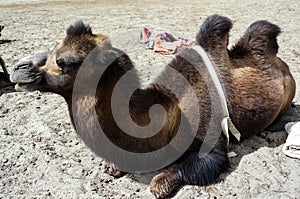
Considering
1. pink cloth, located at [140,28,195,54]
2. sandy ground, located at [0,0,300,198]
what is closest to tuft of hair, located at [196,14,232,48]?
sandy ground, located at [0,0,300,198]

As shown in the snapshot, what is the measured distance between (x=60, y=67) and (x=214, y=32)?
1.35 meters

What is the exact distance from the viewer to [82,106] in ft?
9.47

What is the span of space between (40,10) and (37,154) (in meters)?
7.45

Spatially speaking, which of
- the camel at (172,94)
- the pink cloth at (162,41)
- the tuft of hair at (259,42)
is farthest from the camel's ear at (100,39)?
the pink cloth at (162,41)

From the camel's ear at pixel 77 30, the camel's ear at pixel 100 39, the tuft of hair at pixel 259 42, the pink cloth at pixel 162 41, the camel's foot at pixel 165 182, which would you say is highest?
the camel's ear at pixel 77 30

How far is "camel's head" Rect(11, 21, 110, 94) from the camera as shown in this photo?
9.45ft

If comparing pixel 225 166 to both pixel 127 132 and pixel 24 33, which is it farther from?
pixel 24 33

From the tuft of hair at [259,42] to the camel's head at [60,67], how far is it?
1322 millimetres

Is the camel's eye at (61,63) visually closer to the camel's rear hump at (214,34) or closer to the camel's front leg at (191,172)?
the camel's front leg at (191,172)

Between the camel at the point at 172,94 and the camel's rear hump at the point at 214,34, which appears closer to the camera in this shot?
the camel at the point at 172,94

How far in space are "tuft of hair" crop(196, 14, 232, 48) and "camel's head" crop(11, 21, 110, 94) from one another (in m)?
0.92

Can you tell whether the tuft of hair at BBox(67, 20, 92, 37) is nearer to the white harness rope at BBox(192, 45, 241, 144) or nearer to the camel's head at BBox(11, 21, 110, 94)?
the camel's head at BBox(11, 21, 110, 94)

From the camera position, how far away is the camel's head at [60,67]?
2.88m

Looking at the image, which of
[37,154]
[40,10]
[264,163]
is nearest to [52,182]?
[37,154]
